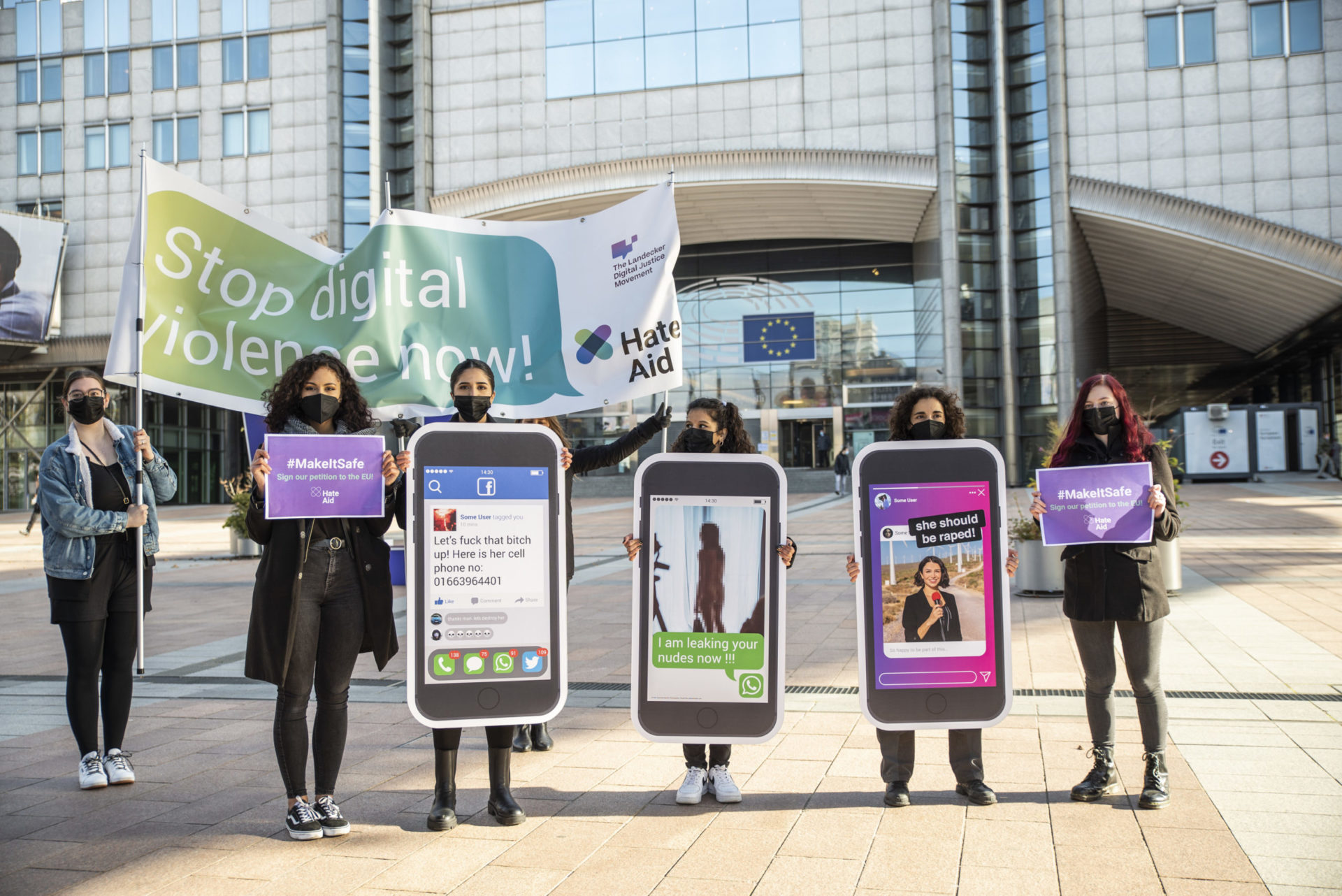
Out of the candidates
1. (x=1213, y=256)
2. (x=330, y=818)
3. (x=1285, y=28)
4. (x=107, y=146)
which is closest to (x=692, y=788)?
(x=330, y=818)

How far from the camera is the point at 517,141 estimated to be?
3797 cm

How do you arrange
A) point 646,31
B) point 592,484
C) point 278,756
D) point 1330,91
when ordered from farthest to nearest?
point 592,484, point 646,31, point 1330,91, point 278,756

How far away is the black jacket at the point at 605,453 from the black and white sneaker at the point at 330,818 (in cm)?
139

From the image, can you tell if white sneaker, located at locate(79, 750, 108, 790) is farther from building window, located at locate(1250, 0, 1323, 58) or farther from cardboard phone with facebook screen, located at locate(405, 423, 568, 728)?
building window, located at locate(1250, 0, 1323, 58)

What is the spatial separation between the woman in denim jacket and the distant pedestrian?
29844 mm

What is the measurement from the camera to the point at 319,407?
13.5 ft

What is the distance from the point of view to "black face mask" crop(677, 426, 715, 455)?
4.57m

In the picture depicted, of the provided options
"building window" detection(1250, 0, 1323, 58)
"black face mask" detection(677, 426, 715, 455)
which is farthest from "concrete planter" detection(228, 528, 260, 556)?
"building window" detection(1250, 0, 1323, 58)

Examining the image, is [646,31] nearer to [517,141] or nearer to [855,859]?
[517,141]

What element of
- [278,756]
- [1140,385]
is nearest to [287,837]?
[278,756]

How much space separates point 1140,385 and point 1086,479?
218 feet

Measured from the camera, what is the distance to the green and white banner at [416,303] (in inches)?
214

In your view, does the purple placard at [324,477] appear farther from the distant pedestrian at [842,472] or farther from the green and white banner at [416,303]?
the distant pedestrian at [842,472]

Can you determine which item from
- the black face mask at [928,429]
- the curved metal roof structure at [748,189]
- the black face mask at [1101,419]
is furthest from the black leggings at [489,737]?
the curved metal roof structure at [748,189]
